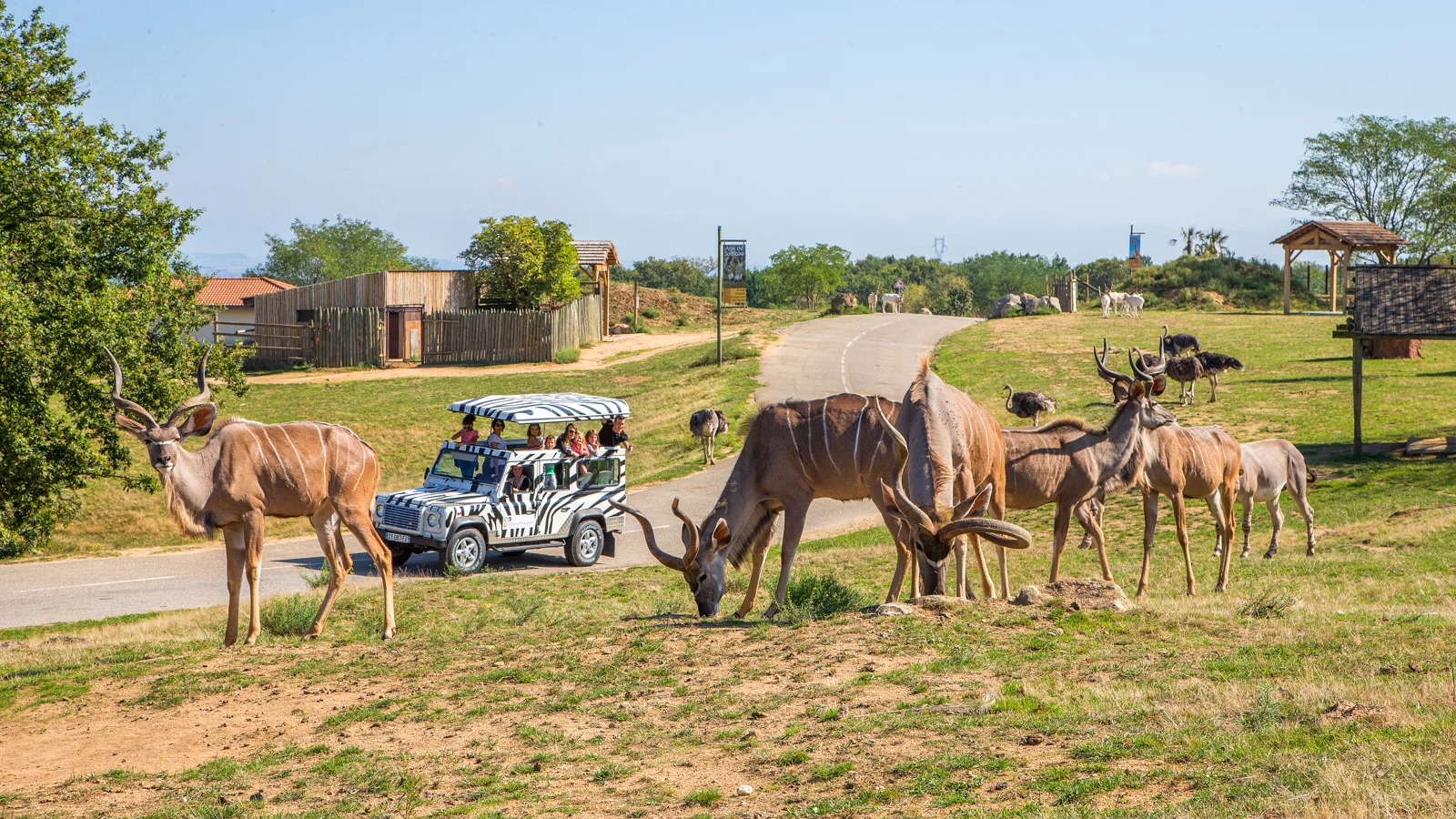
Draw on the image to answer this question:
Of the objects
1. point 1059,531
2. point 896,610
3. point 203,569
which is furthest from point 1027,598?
point 203,569

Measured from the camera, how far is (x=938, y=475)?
11547 mm

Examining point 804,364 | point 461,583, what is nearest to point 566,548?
point 461,583

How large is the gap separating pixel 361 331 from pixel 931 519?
43.3 m

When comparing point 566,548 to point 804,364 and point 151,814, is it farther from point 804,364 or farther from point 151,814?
point 804,364

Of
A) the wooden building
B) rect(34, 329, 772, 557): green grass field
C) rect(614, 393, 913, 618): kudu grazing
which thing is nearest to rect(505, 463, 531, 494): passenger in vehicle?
rect(34, 329, 772, 557): green grass field

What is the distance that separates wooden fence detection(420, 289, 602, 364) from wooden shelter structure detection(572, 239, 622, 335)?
9.34m

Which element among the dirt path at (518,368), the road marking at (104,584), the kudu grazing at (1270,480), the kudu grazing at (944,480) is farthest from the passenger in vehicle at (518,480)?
the dirt path at (518,368)

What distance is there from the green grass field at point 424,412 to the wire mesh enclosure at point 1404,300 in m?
15.5

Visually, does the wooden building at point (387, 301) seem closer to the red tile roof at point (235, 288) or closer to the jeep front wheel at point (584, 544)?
the red tile roof at point (235, 288)

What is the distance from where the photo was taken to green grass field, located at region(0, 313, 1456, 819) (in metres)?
7.05

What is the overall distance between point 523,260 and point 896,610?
1792 inches

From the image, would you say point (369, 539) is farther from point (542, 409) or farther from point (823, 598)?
point (542, 409)

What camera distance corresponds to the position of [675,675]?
10258 mm

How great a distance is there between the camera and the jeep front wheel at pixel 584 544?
21297 millimetres
